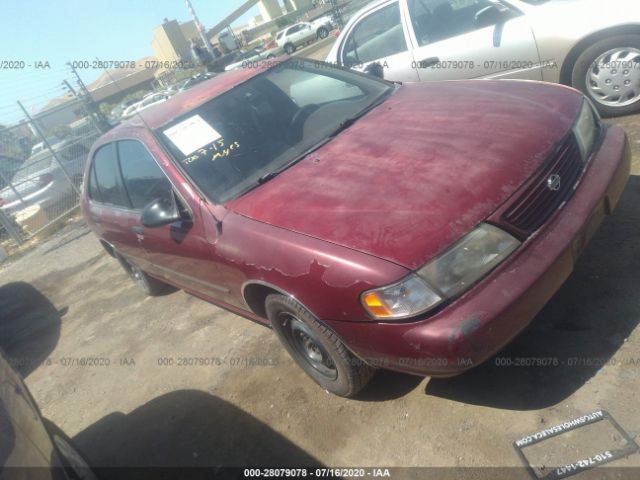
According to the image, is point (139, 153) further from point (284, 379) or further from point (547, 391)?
point (547, 391)

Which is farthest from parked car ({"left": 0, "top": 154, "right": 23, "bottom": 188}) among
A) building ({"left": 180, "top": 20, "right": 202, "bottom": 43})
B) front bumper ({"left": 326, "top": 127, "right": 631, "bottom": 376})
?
building ({"left": 180, "top": 20, "right": 202, "bottom": 43})

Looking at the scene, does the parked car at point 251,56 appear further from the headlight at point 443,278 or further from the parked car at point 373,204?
the headlight at point 443,278

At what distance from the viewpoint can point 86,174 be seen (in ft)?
14.8

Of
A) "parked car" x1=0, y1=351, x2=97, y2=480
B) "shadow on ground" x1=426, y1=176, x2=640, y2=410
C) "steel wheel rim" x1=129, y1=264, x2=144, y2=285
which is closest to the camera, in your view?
"parked car" x1=0, y1=351, x2=97, y2=480

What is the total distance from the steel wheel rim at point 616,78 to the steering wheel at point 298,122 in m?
2.68

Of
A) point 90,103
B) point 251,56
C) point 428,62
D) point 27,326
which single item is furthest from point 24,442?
point 251,56

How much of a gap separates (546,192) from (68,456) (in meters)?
2.62

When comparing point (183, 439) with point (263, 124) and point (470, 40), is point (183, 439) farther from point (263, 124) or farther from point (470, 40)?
point (470, 40)

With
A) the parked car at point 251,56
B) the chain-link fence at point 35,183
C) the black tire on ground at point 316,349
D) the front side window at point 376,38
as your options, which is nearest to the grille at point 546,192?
the black tire on ground at point 316,349

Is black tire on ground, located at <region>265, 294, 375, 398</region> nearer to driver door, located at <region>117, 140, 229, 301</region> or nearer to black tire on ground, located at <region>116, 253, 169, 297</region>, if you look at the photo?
driver door, located at <region>117, 140, 229, 301</region>

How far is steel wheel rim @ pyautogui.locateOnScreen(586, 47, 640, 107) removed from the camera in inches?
158

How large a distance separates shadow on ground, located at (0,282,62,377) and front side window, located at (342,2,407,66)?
451cm

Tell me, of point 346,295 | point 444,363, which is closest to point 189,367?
point 346,295

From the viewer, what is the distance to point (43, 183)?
986cm
